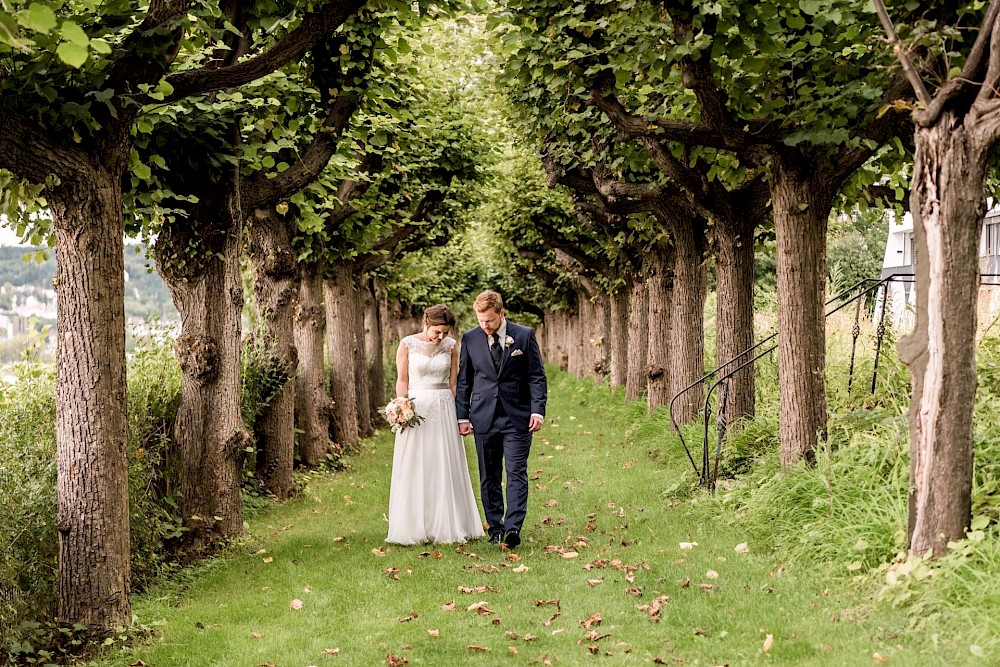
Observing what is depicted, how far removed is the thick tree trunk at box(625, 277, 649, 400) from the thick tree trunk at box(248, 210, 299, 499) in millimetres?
9606

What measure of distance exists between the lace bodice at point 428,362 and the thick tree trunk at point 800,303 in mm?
3521

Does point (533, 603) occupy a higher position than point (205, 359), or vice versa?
point (205, 359)

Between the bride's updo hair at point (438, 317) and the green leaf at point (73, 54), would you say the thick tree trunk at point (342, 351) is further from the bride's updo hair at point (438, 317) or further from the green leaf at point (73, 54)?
the green leaf at point (73, 54)

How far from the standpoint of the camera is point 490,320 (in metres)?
8.98

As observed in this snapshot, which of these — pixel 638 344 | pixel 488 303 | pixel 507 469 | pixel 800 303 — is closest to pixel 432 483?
pixel 507 469

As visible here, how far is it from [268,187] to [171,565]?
4.22m

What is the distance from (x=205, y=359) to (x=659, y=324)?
34.5ft

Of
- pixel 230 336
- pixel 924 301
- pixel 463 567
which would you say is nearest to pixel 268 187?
pixel 230 336

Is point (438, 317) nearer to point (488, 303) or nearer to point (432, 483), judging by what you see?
point (488, 303)

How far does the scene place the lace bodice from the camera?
386 inches

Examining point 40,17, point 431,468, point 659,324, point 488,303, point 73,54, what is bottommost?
point 431,468

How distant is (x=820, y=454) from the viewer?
344 inches

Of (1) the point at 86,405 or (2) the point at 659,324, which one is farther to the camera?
(2) the point at 659,324

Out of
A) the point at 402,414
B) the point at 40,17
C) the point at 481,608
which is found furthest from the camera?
the point at 402,414
